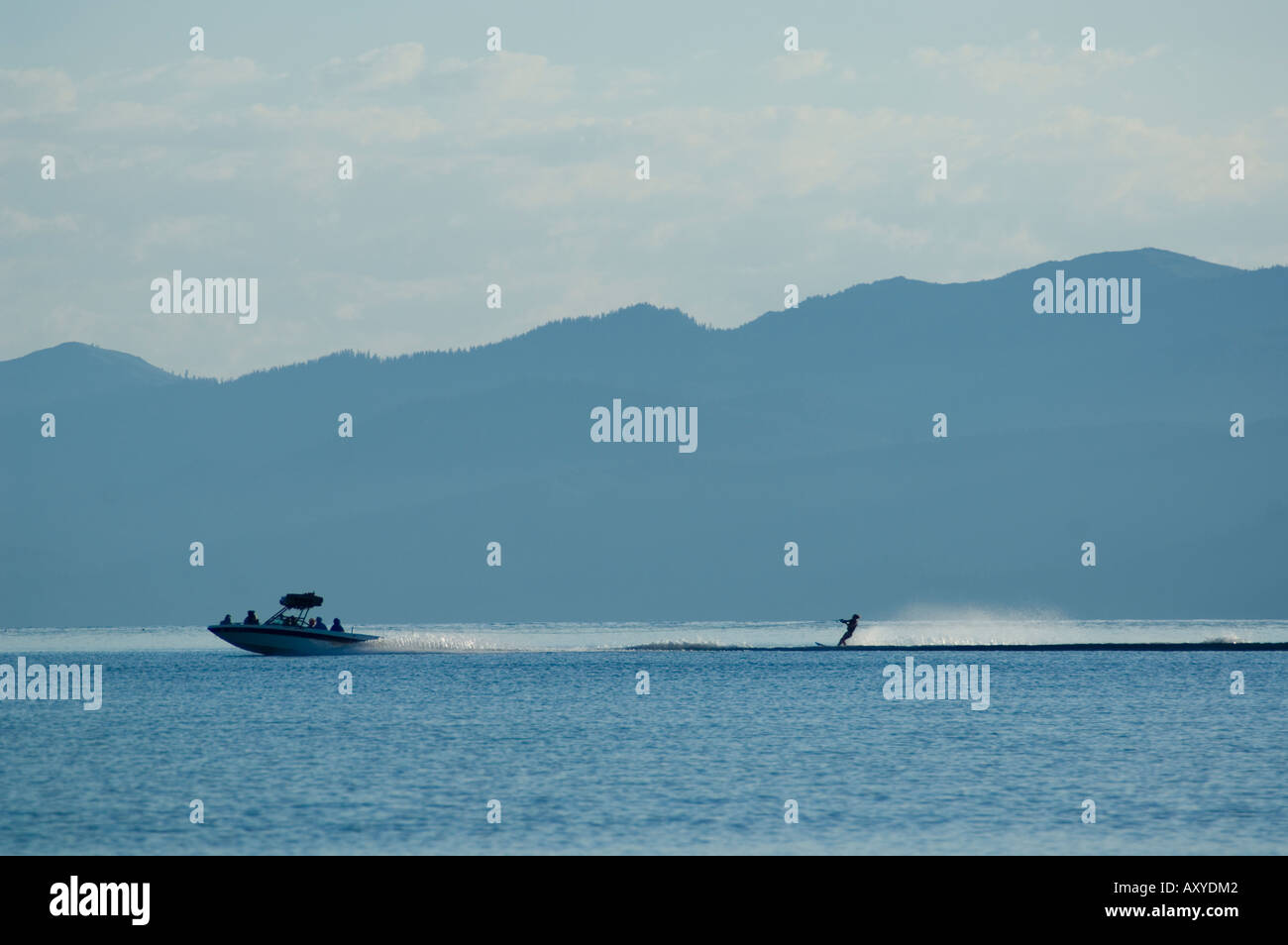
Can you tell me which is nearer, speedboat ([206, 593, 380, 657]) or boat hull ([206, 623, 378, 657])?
speedboat ([206, 593, 380, 657])

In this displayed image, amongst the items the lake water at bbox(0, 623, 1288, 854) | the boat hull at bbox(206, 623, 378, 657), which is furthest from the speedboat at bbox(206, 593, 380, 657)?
the lake water at bbox(0, 623, 1288, 854)

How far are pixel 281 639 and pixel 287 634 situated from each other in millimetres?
806

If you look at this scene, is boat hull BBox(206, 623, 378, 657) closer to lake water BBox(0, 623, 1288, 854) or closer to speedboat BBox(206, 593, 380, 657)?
speedboat BBox(206, 593, 380, 657)

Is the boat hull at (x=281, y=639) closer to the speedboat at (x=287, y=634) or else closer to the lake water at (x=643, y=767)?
the speedboat at (x=287, y=634)

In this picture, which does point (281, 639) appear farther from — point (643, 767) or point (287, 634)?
point (643, 767)

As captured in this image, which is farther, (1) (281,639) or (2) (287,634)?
(1) (281,639)

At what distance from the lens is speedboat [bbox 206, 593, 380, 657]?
105 metres

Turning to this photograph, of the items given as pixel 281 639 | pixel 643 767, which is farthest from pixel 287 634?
pixel 643 767

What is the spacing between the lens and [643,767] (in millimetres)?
53875

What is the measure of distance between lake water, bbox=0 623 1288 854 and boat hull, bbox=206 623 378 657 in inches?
198

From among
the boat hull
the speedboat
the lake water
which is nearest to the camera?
the lake water
